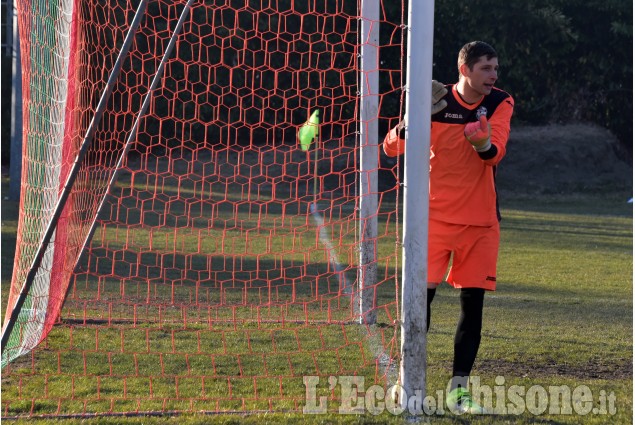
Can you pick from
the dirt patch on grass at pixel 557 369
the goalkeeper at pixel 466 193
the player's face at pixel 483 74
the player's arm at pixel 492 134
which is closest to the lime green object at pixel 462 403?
the goalkeeper at pixel 466 193

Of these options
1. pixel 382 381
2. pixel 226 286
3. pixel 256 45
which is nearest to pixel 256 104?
pixel 256 45

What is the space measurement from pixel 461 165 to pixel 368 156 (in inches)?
90.9

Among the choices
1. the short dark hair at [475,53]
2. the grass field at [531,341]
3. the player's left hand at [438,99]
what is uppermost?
the short dark hair at [475,53]

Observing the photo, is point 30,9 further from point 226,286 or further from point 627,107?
point 627,107

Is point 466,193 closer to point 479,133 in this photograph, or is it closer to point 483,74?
point 479,133

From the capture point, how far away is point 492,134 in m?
5.03

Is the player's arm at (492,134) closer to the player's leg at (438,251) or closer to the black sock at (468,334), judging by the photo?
the player's leg at (438,251)

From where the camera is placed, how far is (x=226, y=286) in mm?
9414

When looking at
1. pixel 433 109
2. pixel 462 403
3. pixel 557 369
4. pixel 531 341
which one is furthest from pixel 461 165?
pixel 531 341

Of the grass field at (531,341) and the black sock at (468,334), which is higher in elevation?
the black sock at (468,334)

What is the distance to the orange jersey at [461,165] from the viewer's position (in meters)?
5.10

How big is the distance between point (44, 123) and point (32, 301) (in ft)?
3.83

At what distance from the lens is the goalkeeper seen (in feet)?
16.7

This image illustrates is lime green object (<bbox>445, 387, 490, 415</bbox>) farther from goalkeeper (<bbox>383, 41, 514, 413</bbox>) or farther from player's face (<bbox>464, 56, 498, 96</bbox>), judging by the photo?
player's face (<bbox>464, 56, 498, 96</bbox>)
